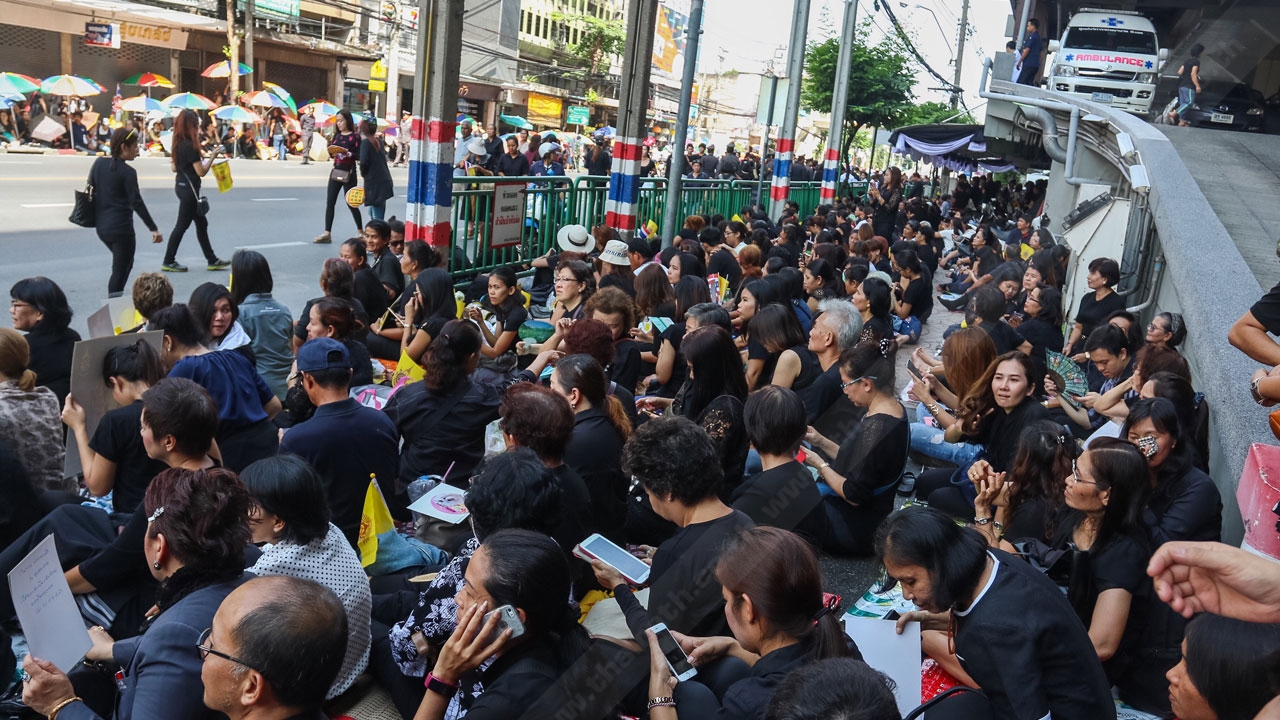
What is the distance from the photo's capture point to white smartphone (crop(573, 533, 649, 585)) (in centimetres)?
330

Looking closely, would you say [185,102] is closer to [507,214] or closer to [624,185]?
[624,185]

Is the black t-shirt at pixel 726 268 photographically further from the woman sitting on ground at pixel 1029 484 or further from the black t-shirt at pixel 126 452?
Result: the black t-shirt at pixel 126 452

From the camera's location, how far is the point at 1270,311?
3693 mm

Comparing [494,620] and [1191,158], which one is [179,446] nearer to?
[494,620]

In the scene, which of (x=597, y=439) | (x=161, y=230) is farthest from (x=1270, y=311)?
(x=161, y=230)

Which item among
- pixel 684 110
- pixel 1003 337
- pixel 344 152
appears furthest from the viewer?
pixel 344 152

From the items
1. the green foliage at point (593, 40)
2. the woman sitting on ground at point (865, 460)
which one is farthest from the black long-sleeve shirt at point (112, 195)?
the green foliage at point (593, 40)

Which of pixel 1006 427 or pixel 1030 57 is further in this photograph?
pixel 1030 57

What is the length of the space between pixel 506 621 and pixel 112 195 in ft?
26.9

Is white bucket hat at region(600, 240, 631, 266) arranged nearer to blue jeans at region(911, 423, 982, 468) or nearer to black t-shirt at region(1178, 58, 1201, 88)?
blue jeans at region(911, 423, 982, 468)

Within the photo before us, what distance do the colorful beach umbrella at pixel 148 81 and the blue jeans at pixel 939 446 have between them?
32991 mm

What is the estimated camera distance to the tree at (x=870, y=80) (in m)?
30.3

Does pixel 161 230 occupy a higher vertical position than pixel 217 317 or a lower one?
lower

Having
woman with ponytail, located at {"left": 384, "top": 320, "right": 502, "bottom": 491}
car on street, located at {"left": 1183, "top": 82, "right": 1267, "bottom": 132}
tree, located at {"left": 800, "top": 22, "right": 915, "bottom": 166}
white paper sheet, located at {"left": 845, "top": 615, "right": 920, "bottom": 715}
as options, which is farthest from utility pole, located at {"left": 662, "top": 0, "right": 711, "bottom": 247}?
tree, located at {"left": 800, "top": 22, "right": 915, "bottom": 166}
